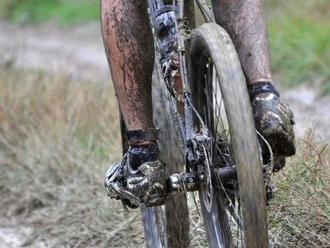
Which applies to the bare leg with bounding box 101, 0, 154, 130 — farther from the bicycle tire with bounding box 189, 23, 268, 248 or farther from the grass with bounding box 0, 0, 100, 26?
the grass with bounding box 0, 0, 100, 26

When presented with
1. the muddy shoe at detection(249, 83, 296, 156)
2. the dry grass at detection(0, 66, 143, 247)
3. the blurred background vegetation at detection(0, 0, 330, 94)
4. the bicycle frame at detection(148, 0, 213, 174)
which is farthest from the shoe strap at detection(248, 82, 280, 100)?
the blurred background vegetation at detection(0, 0, 330, 94)

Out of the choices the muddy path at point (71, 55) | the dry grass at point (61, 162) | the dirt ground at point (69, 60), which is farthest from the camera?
the muddy path at point (71, 55)

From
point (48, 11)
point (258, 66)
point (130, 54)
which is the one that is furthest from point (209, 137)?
point (48, 11)

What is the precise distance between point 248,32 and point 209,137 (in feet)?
1.15

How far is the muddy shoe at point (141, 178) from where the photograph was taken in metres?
2.92

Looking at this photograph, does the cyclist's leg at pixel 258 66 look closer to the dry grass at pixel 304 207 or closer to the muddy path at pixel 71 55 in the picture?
the dry grass at pixel 304 207

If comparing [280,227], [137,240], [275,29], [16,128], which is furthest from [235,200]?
[275,29]

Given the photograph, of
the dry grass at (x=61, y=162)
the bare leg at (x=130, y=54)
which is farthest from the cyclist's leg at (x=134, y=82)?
the dry grass at (x=61, y=162)

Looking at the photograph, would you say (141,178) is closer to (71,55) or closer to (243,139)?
(243,139)

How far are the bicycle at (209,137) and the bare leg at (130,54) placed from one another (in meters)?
0.06

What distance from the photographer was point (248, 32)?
284 cm

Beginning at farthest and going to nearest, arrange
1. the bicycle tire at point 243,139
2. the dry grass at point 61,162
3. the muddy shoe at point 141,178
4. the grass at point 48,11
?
the grass at point 48,11
the dry grass at point 61,162
the muddy shoe at point 141,178
the bicycle tire at point 243,139

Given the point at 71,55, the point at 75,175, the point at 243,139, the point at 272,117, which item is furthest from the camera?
the point at 71,55

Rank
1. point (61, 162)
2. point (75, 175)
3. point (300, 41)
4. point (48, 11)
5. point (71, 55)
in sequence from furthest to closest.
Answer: point (48, 11), point (71, 55), point (300, 41), point (61, 162), point (75, 175)
